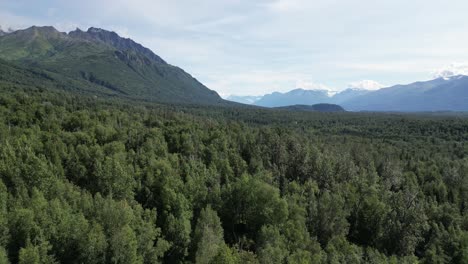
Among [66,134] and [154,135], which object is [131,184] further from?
[154,135]

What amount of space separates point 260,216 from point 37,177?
46.1 m

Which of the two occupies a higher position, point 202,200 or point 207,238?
point 202,200

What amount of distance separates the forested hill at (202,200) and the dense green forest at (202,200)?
0.29 m

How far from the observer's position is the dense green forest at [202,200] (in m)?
57.2

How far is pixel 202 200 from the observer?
278 feet

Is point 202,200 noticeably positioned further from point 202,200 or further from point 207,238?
point 207,238

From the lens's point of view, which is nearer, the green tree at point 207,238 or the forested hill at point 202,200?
the forested hill at point 202,200

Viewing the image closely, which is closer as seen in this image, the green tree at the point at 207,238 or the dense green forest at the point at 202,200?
the dense green forest at the point at 202,200

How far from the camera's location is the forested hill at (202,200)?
5725cm

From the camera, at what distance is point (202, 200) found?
84.7 metres

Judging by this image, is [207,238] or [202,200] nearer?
[207,238]

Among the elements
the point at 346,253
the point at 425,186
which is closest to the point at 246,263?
the point at 346,253

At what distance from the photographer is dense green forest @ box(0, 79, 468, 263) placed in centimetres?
5725

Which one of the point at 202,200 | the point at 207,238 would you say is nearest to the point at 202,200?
the point at 202,200
